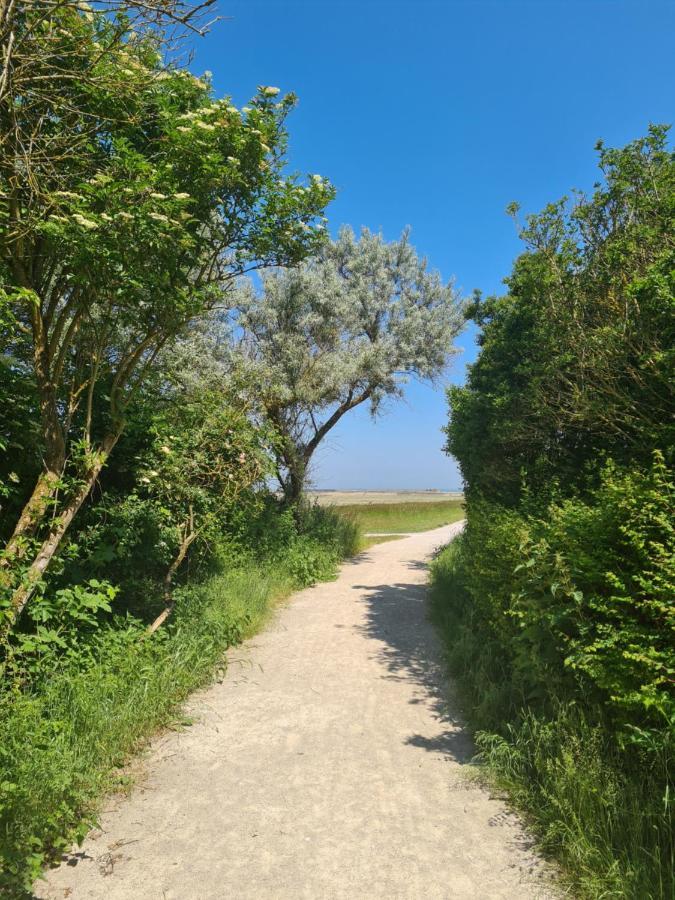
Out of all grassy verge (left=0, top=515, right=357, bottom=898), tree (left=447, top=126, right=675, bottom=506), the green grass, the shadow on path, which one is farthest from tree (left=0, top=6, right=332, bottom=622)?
the green grass

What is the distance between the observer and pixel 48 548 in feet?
15.4

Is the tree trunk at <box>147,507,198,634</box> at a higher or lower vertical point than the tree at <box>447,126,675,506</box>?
lower

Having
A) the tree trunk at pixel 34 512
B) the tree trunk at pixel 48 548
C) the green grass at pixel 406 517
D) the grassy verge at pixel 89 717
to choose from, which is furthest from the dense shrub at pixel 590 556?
the green grass at pixel 406 517

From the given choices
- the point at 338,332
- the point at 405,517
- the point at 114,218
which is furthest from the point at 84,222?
the point at 405,517

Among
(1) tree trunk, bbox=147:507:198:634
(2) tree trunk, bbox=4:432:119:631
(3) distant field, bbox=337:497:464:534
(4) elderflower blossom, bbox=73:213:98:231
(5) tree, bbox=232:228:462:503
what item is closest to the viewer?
(4) elderflower blossom, bbox=73:213:98:231

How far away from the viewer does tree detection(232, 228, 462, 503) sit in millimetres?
13500

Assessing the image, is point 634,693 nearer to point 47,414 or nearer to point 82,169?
point 47,414

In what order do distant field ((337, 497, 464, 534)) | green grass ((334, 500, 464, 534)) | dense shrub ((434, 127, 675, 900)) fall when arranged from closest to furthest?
dense shrub ((434, 127, 675, 900)) < distant field ((337, 497, 464, 534)) < green grass ((334, 500, 464, 534))

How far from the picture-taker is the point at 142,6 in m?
2.43

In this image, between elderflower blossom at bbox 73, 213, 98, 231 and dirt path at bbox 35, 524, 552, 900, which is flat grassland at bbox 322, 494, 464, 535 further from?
elderflower blossom at bbox 73, 213, 98, 231

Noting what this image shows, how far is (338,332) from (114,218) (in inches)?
440

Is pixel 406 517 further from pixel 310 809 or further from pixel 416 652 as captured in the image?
pixel 310 809

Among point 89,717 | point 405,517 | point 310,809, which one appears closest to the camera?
point 310,809

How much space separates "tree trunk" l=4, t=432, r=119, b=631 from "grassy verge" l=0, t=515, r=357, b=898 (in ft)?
2.28
